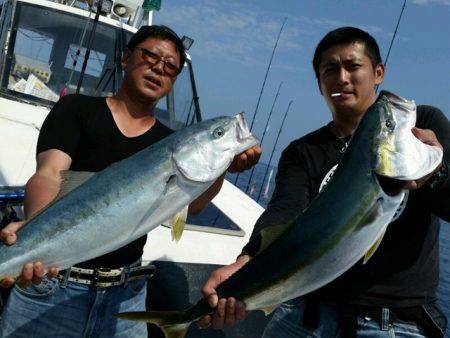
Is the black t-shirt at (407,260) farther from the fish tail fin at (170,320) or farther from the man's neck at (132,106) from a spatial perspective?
the man's neck at (132,106)

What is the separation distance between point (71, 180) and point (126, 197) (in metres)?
0.40

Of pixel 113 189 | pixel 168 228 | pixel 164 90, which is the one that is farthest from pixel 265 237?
pixel 168 228

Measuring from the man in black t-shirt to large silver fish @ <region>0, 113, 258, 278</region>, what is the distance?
54 cm

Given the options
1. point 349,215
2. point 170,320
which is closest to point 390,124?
point 349,215

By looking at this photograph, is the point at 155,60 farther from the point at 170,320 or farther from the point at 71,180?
the point at 170,320

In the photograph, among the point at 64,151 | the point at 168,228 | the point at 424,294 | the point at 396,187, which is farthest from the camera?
the point at 168,228

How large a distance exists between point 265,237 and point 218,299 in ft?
1.38

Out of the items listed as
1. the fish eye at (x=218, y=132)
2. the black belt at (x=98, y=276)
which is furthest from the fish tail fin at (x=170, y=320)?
the fish eye at (x=218, y=132)

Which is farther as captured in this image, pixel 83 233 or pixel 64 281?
pixel 64 281

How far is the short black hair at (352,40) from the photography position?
299 cm

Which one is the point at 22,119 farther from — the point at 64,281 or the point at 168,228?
the point at 64,281

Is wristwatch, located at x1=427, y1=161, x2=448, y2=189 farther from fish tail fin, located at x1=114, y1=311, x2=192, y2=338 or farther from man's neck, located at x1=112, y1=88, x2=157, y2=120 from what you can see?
man's neck, located at x1=112, y1=88, x2=157, y2=120

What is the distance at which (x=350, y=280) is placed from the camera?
271cm

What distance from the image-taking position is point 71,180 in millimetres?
2586
